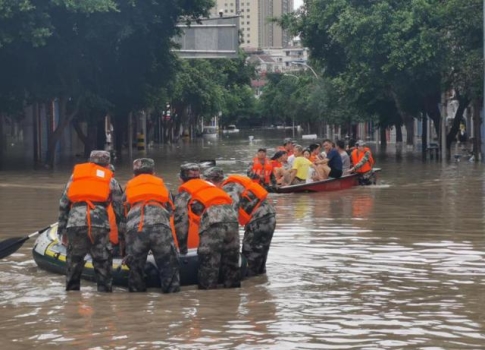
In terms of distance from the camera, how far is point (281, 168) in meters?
28.8

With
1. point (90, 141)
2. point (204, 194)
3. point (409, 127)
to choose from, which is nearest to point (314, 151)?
point (204, 194)

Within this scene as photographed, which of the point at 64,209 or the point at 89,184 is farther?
the point at 64,209

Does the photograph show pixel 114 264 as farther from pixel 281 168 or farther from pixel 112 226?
pixel 281 168

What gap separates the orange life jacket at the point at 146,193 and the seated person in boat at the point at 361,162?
699 inches

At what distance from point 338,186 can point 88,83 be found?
65.2 ft

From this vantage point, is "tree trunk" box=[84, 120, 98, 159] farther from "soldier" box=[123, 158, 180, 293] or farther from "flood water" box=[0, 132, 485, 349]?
"soldier" box=[123, 158, 180, 293]

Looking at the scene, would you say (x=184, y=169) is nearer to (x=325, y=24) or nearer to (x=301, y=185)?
(x=301, y=185)

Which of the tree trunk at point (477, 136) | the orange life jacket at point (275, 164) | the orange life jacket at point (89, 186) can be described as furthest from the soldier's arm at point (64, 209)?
the tree trunk at point (477, 136)

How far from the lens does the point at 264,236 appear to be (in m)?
14.3

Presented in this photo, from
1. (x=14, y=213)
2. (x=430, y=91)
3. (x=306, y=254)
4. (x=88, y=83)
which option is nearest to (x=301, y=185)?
(x=14, y=213)

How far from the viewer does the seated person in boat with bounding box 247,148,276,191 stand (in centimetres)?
2719

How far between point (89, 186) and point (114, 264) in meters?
1.05

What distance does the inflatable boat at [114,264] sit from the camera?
13.1 metres

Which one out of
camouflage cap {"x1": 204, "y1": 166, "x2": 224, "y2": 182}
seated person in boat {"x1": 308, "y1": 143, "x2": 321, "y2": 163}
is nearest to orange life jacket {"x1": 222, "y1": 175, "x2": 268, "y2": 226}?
camouflage cap {"x1": 204, "y1": 166, "x2": 224, "y2": 182}
